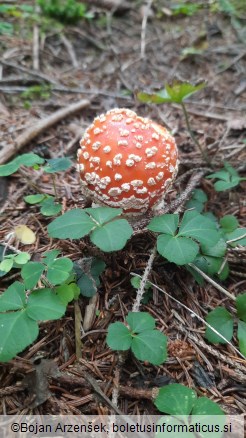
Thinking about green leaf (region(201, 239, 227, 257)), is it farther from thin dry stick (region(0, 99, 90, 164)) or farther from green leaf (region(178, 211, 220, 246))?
thin dry stick (region(0, 99, 90, 164))

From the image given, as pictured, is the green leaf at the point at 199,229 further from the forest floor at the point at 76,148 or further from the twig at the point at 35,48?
the twig at the point at 35,48

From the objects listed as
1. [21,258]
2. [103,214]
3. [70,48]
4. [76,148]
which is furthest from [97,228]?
[70,48]

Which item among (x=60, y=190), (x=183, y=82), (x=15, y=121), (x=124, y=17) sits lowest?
(x=60, y=190)

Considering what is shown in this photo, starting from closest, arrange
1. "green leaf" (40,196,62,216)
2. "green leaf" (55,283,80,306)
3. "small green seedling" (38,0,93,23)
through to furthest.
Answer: "green leaf" (55,283,80,306)
"green leaf" (40,196,62,216)
"small green seedling" (38,0,93,23)

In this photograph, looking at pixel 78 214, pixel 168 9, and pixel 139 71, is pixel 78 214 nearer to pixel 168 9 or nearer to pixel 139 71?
pixel 139 71

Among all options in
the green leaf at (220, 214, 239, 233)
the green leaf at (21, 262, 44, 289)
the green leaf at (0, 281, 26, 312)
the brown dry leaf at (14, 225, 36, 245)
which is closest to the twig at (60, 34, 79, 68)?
the brown dry leaf at (14, 225, 36, 245)

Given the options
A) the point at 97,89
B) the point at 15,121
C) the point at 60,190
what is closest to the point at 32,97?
the point at 15,121
